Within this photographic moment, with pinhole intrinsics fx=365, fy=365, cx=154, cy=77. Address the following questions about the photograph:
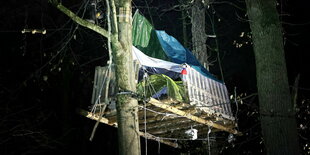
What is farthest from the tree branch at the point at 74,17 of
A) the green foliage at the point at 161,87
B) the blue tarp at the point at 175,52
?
the blue tarp at the point at 175,52

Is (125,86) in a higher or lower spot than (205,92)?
higher

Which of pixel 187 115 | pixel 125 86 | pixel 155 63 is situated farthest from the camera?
pixel 155 63

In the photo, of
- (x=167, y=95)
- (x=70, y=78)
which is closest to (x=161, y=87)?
(x=167, y=95)

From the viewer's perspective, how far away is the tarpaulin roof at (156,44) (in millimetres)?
9164

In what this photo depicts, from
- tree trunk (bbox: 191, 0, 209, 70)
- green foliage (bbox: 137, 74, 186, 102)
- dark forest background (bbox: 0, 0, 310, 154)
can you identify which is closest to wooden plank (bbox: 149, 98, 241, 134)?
green foliage (bbox: 137, 74, 186, 102)

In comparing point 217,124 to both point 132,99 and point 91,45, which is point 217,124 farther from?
point 91,45

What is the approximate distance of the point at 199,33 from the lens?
1099 centimetres

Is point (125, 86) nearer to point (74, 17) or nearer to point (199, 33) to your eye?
point (74, 17)

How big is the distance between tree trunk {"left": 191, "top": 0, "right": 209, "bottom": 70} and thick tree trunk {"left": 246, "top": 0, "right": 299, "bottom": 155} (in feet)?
17.2

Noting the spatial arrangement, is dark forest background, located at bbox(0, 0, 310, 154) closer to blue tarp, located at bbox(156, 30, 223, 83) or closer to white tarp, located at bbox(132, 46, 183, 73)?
blue tarp, located at bbox(156, 30, 223, 83)

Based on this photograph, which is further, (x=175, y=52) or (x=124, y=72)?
(x=175, y=52)

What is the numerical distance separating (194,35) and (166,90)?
386 centimetres

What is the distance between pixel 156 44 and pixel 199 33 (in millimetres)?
2166

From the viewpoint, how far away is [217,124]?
328 inches
